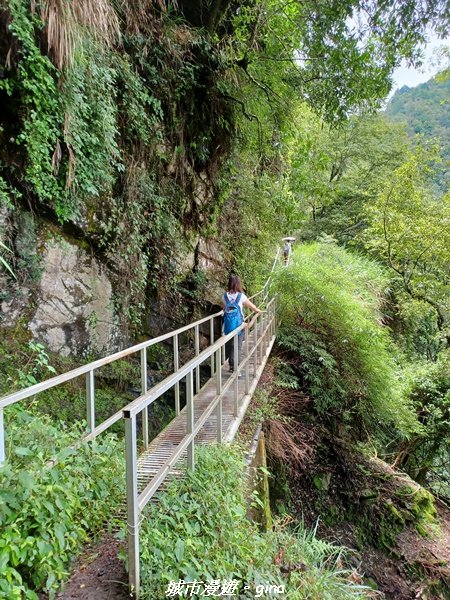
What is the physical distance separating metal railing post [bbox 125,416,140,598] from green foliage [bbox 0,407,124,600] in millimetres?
336

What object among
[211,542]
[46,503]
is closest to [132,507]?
[46,503]

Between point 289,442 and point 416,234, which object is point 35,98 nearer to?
point 289,442

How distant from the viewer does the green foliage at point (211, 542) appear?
1802 mm

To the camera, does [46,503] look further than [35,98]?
No

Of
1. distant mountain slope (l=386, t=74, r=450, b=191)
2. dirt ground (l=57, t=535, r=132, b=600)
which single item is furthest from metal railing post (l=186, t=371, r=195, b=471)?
distant mountain slope (l=386, t=74, r=450, b=191)

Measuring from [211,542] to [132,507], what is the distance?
0.67 metres

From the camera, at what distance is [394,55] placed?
16.5 ft

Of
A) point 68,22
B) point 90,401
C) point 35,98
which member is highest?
point 68,22

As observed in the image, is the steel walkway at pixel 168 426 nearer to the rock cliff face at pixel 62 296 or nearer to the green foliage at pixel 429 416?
the rock cliff face at pixel 62 296

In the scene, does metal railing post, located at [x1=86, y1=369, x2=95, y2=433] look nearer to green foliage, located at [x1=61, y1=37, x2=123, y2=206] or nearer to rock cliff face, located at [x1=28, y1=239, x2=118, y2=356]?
rock cliff face, located at [x1=28, y1=239, x2=118, y2=356]

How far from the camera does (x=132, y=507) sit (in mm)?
1662

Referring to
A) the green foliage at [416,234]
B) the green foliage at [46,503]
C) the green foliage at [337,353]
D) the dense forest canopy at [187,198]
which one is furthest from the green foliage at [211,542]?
the green foliage at [416,234]

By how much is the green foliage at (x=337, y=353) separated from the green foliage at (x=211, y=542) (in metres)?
4.23

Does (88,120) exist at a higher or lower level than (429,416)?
higher
